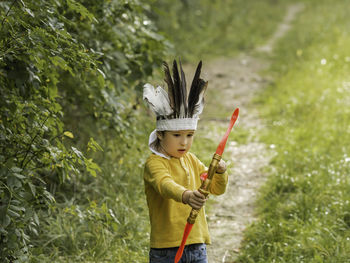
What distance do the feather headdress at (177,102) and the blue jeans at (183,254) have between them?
64 cm

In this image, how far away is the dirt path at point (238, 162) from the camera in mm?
4348

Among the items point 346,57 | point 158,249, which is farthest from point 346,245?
point 346,57

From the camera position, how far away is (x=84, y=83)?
4.11 metres

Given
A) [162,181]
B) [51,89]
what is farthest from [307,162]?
[162,181]

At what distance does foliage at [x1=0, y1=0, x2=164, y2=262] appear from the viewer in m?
2.77

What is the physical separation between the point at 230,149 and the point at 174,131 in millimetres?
3796

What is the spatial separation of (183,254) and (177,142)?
60 centimetres

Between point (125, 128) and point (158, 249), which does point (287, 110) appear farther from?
point (158, 249)

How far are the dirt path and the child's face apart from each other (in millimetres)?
1603

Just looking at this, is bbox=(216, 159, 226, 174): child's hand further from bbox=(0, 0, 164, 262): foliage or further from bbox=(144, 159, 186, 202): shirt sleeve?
bbox=(0, 0, 164, 262): foliage

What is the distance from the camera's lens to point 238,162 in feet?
19.5

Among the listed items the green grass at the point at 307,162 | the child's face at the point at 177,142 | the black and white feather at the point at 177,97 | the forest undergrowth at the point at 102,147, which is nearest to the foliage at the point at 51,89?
the forest undergrowth at the point at 102,147

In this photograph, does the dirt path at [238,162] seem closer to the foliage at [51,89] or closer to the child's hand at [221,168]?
the foliage at [51,89]

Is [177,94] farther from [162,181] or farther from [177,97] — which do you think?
[162,181]
